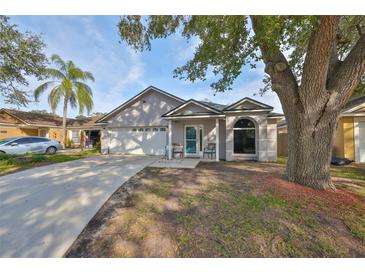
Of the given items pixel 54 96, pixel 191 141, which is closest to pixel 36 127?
pixel 54 96

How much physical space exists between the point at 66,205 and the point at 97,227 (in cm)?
143

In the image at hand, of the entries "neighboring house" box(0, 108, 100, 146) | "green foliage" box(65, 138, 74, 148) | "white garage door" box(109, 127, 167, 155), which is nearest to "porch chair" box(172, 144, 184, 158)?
"white garage door" box(109, 127, 167, 155)

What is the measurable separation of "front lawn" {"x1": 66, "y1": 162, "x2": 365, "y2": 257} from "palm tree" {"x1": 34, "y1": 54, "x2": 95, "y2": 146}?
1740 cm

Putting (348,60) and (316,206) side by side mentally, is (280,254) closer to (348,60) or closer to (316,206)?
(316,206)

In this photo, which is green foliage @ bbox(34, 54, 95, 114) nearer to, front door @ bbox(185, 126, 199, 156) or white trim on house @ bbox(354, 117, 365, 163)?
front door @ bbox(185, 126, 199, 156)

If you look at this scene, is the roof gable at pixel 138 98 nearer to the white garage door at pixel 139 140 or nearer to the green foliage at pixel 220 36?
the white garage door at pixel 139 140

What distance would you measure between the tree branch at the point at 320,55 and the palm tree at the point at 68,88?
20.2 metres

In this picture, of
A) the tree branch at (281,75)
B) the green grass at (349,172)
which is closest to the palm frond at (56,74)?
the tree branch at (281,75)

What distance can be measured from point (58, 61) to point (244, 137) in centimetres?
2049

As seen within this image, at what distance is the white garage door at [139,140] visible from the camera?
45.1 feet

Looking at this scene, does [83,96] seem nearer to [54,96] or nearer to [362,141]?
[54,96]

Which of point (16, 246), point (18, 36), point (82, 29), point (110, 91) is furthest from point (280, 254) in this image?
point (110, 91)

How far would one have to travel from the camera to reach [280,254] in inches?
103

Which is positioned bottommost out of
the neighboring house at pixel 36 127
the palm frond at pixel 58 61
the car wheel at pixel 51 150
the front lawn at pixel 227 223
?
the front lawn at pixel 227 223
